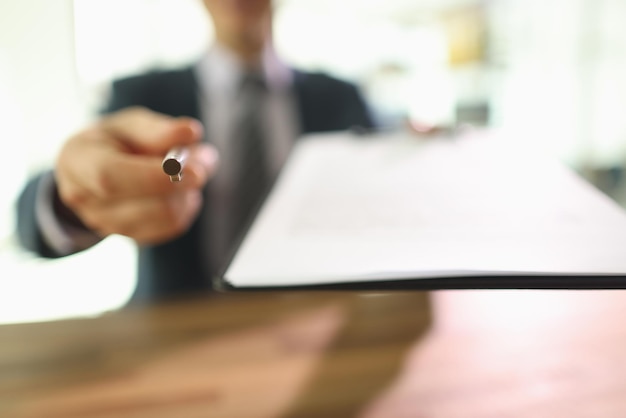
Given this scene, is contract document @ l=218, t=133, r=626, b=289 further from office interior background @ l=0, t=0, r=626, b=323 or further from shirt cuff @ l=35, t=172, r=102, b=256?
office interior background @ l=0, t=0, r=626, b=323

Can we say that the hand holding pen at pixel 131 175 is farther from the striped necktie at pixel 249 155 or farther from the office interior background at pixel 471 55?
the office interior background at pixel 471 55

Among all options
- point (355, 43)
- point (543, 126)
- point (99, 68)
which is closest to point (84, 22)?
point (99, 68)

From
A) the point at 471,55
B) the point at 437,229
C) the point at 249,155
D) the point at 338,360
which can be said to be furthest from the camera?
the point at 471,55

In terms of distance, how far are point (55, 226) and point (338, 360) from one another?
0.21 m

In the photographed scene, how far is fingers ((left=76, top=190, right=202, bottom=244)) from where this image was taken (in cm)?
28

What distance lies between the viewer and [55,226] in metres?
0.33

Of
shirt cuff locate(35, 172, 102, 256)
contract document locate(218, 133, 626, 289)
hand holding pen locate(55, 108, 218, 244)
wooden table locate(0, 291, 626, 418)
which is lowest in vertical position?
wooden table locate(0, 291, 626, 418)

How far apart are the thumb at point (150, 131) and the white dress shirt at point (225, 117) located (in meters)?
0.52

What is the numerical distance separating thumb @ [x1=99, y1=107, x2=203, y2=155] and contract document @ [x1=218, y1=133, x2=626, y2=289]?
0.06 m

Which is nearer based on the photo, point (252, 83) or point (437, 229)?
point (437, 229)

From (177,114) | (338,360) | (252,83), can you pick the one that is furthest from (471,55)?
(338,360)

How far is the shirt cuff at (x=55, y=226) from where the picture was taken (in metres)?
0.33

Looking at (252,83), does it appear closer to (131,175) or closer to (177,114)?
(177,114)

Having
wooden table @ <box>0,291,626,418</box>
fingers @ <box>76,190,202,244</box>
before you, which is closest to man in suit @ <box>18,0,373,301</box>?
wooden table @ <box>0,291,626,418</box>
